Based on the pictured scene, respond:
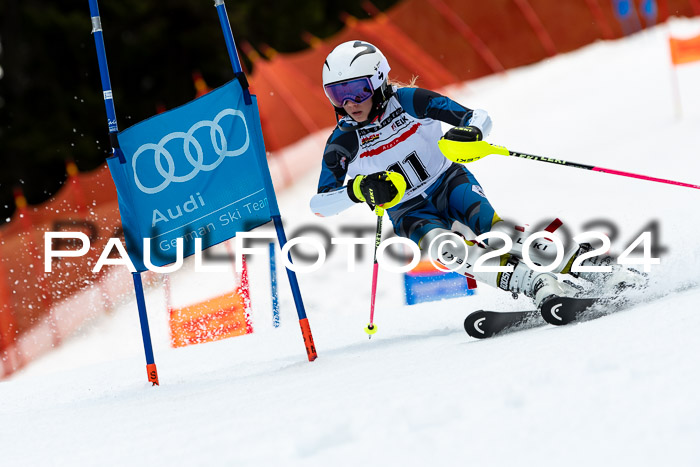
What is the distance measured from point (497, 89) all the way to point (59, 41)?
12671mm

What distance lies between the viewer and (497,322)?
4281mm

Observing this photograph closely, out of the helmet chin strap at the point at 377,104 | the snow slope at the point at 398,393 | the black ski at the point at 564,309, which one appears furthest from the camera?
the helmet chin strap at the point at 377,104

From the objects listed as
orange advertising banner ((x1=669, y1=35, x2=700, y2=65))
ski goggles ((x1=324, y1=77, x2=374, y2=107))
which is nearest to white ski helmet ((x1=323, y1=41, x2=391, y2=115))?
ski goggles ((x1=324, y1=77, x2=374, y2=107))

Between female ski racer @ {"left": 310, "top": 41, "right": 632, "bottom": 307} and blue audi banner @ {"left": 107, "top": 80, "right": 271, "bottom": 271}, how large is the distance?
40 cm

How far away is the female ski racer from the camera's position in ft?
14.3

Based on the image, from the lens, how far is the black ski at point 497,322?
4.29m

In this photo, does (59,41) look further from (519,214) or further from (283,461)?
(283,461)

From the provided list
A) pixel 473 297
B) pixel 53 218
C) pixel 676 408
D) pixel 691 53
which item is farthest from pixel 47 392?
pixel 691 53

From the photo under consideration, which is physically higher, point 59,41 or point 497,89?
point 59,41

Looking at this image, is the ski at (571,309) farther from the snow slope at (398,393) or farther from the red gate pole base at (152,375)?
the red gate pole base at (152,375)

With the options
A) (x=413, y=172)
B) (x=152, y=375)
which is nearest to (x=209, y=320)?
(x=152, y=375)

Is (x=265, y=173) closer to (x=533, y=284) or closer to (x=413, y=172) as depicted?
(x=413, y=172)

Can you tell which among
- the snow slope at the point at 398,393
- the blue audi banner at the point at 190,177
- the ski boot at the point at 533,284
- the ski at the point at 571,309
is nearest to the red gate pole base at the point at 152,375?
the snow slope at the point at 398,393

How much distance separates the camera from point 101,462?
2955 mm
